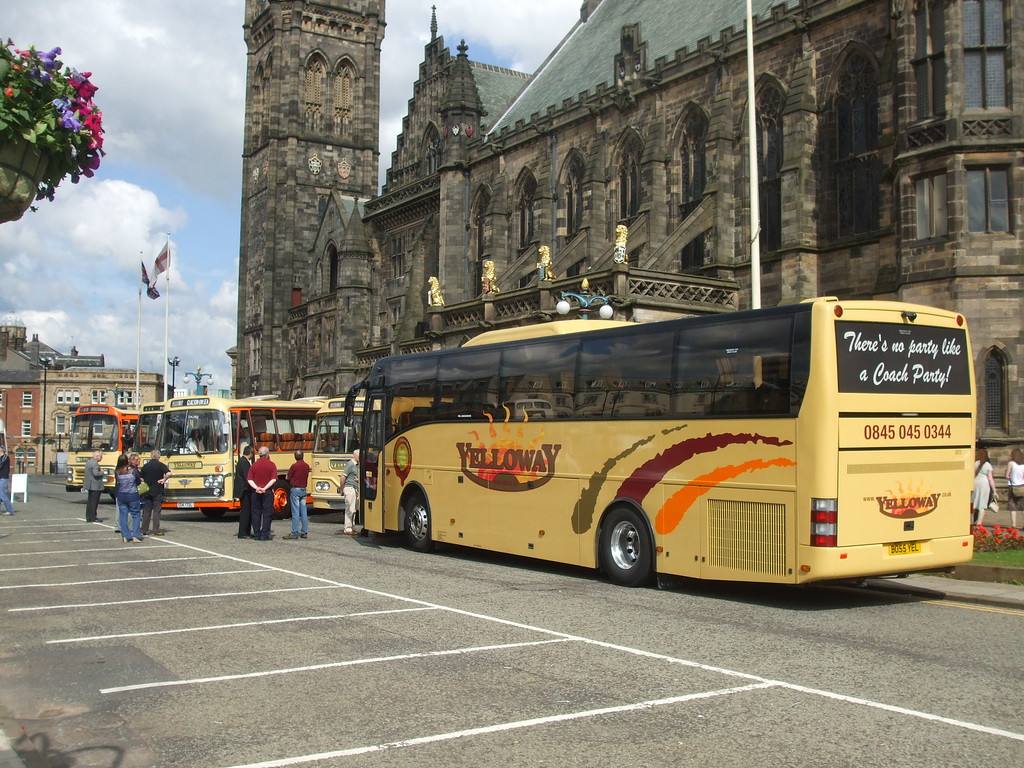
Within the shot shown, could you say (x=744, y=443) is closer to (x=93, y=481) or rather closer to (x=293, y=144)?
(x=93, y=481)

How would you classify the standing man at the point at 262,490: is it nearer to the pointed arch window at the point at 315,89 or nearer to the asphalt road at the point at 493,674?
the asphalt road at the point at 493,674

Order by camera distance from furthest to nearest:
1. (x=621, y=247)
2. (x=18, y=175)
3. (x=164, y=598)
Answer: (x=621, y=247) → (x=164, y=598) → (x=18, y=175)

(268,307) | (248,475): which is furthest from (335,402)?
(268,307)

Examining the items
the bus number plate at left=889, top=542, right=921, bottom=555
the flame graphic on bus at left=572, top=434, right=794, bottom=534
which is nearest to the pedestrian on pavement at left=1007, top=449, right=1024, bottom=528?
the bus number plate at left=889, top=542, right=921, bottom=555

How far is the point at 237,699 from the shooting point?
695 cm

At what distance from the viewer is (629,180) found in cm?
3631

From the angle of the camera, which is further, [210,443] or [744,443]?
Answer: [210,443]

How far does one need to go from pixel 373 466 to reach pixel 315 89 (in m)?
53.8

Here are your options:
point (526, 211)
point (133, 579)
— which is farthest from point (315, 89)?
point (133, 579)

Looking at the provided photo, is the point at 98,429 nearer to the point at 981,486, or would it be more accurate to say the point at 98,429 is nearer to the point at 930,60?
the point at 930,60

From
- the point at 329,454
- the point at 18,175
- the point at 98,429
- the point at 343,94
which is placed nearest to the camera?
the point at 18,175

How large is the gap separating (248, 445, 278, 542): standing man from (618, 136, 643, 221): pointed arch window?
19.9m

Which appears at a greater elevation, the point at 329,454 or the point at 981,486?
the point at 329,454

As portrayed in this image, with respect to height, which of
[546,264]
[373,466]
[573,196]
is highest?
[573,196]
